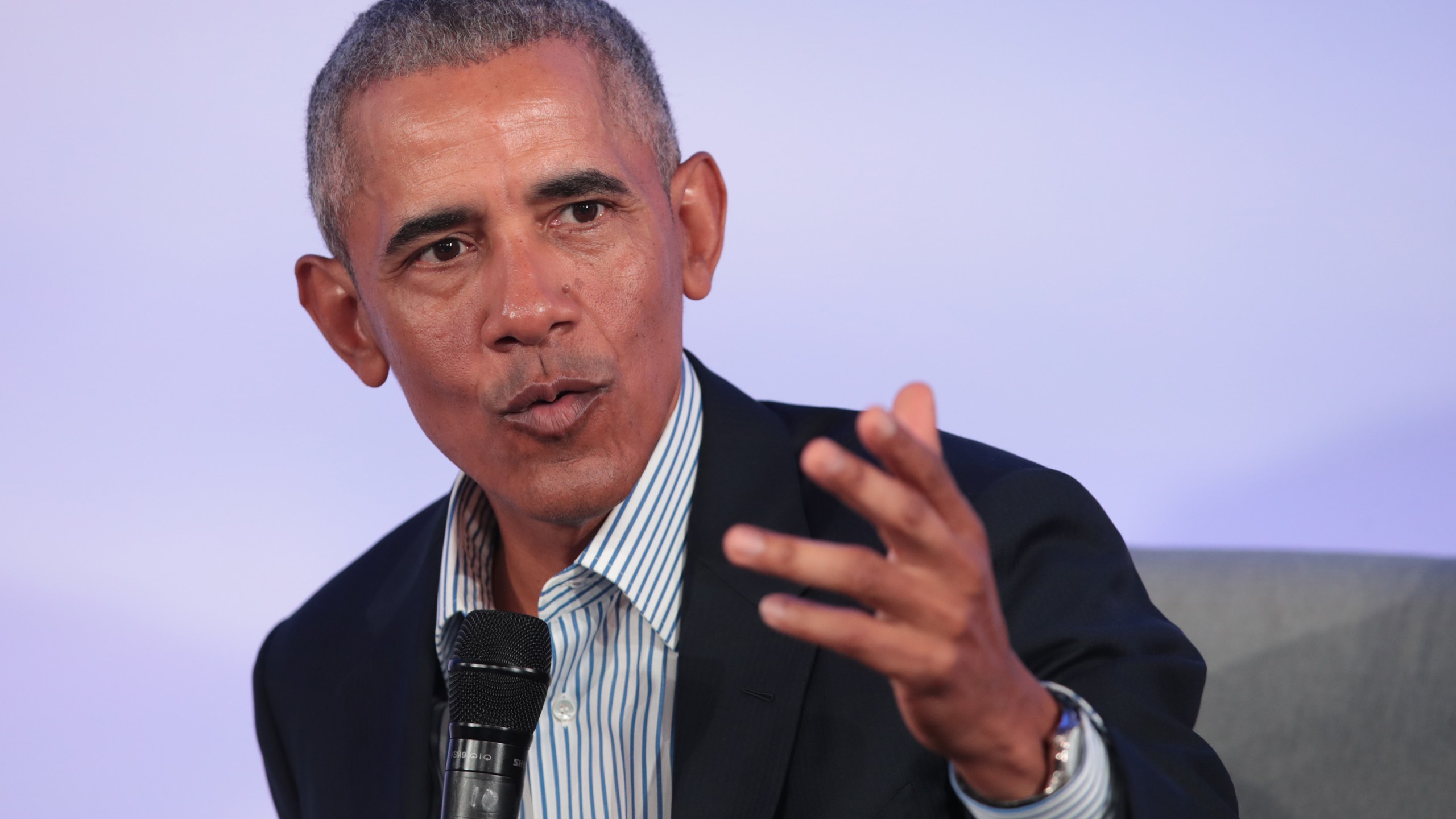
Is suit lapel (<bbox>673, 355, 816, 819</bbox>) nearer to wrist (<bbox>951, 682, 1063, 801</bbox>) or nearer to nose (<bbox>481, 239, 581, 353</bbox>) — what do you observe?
nose (<bbox>481, 239, 581, 353</bbox>)

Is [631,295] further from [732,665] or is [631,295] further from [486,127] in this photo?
[732,665]

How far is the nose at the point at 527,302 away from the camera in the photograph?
171cm

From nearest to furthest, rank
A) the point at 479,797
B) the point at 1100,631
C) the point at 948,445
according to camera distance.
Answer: the point at 479,797
the point at 1100,631
the point at 948,445

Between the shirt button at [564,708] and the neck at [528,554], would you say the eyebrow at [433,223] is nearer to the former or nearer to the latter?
the neck at [528,554]

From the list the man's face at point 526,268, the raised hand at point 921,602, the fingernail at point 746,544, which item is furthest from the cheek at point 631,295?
the fingernail at point 746,544

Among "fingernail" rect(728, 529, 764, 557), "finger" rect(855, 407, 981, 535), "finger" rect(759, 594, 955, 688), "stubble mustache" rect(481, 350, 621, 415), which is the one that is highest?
"stubble mustache" rect(481, 350, 621, 415)

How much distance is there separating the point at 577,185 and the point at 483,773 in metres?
0.75

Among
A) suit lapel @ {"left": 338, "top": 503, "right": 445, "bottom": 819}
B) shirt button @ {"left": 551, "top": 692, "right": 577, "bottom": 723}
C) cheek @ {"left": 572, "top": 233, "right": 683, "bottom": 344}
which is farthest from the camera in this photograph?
suit lapel @ {"left": 338, "top": 503, "right": 445, "bottom": 819}

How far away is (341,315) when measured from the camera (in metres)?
2.11

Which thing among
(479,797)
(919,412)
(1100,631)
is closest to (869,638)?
(919,412)

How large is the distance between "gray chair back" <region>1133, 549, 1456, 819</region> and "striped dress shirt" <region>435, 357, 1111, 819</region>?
0.91 metres

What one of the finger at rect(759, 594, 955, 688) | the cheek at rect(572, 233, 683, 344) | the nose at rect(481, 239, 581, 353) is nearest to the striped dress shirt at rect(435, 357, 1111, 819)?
the cheek at rect(572, 233, 683, 344)

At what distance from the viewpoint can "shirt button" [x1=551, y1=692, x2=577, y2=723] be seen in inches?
73.9

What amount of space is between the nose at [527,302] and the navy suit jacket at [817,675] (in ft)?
1.14
